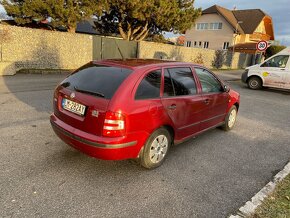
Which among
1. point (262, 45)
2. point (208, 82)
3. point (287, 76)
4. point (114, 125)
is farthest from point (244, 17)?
point (114, 125)

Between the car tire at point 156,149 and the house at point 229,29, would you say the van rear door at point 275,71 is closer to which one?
the car tire at point 156,149

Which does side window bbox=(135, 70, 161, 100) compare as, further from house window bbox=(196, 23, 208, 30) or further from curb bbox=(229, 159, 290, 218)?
house window bbox=(196, 23, 208, 30)

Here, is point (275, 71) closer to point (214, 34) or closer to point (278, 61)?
point (278, 61)

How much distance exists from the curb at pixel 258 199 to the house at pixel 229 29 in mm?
34950

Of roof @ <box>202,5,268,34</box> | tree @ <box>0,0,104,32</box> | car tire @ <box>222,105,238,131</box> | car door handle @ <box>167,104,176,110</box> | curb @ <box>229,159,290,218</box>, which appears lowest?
curb @ <box>229,159,290,218</box>

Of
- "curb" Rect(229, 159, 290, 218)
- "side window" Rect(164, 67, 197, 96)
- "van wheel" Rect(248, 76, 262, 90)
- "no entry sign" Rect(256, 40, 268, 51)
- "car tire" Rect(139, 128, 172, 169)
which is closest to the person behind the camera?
"curb" Rect(229, 159, 290, 218)

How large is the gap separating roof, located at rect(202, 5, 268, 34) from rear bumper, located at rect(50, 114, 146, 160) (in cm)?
3819

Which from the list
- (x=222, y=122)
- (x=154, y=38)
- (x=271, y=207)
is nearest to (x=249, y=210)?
(x=271, y=207)

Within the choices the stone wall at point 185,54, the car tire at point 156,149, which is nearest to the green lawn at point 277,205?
the car tire at point 156,149

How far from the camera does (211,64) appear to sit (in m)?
25.1

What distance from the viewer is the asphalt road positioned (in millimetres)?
2773

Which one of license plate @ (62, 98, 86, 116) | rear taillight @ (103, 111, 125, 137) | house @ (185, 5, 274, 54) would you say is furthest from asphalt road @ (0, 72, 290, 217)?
house @ (185, 5, 274, 54)

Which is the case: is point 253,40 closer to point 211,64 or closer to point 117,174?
point 211,64

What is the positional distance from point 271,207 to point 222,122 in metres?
2.57
